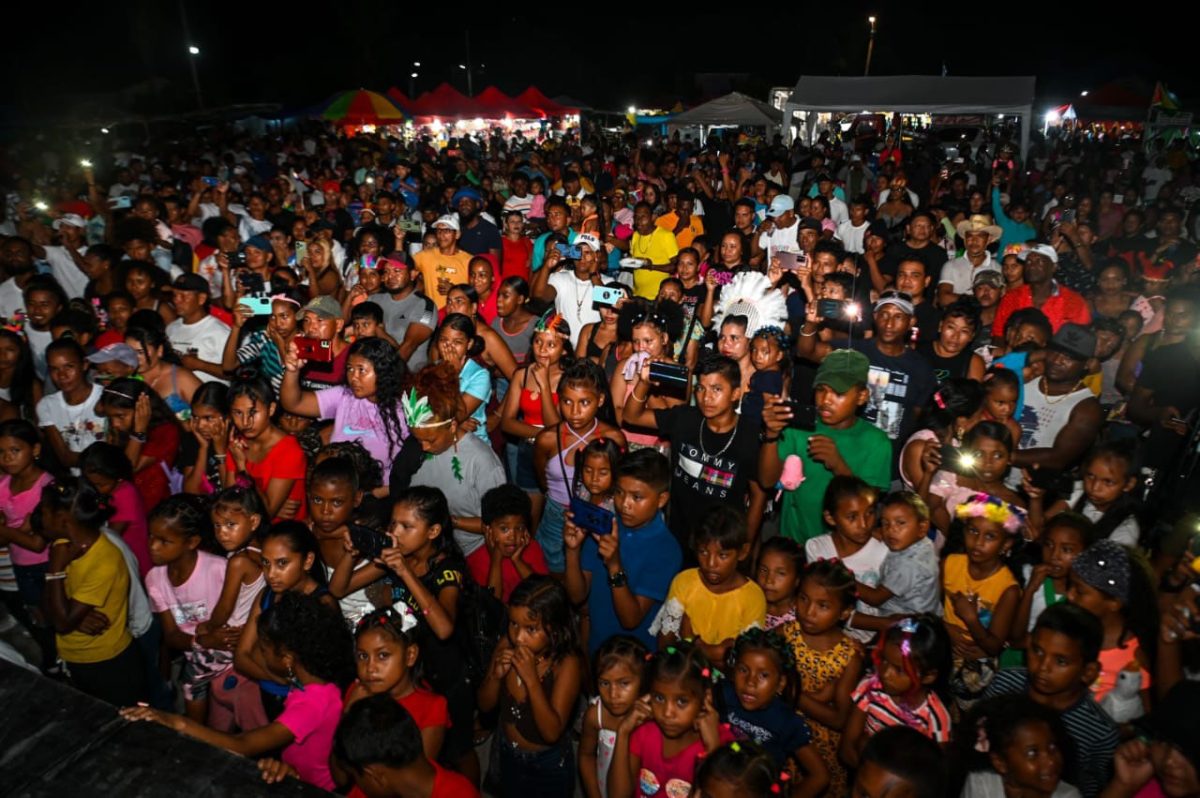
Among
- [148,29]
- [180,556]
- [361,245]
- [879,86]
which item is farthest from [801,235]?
[148,29]

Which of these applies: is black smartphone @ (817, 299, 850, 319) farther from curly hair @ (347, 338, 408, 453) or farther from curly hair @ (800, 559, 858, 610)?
curly hair @ (347, 338, 408, 453)

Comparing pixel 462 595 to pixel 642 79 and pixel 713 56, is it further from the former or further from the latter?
pixel 713 56

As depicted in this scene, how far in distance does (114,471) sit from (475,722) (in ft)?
6.82

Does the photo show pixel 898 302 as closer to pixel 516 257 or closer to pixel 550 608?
pixel 550 608

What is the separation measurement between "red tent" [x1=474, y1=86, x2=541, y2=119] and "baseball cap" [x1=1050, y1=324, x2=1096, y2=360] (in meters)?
23.2

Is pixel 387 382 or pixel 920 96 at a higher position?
pixel 920 96

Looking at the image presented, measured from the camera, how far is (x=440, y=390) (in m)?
3.72

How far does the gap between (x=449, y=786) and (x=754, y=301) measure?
403 cm

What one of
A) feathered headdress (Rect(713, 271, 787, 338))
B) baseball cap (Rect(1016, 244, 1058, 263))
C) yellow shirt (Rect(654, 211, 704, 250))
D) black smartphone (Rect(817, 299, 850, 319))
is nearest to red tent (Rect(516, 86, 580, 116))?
yellow shirt (Rect(654, 211, 704, 250))

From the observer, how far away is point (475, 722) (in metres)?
3.42

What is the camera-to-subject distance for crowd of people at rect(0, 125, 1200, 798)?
100 inches

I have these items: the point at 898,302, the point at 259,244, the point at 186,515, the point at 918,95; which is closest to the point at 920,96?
the point at 918,95

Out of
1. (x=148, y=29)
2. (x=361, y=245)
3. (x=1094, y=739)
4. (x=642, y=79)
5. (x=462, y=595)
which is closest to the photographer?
(x=1094, y=739)

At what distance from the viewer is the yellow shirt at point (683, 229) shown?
8509 millimetres
